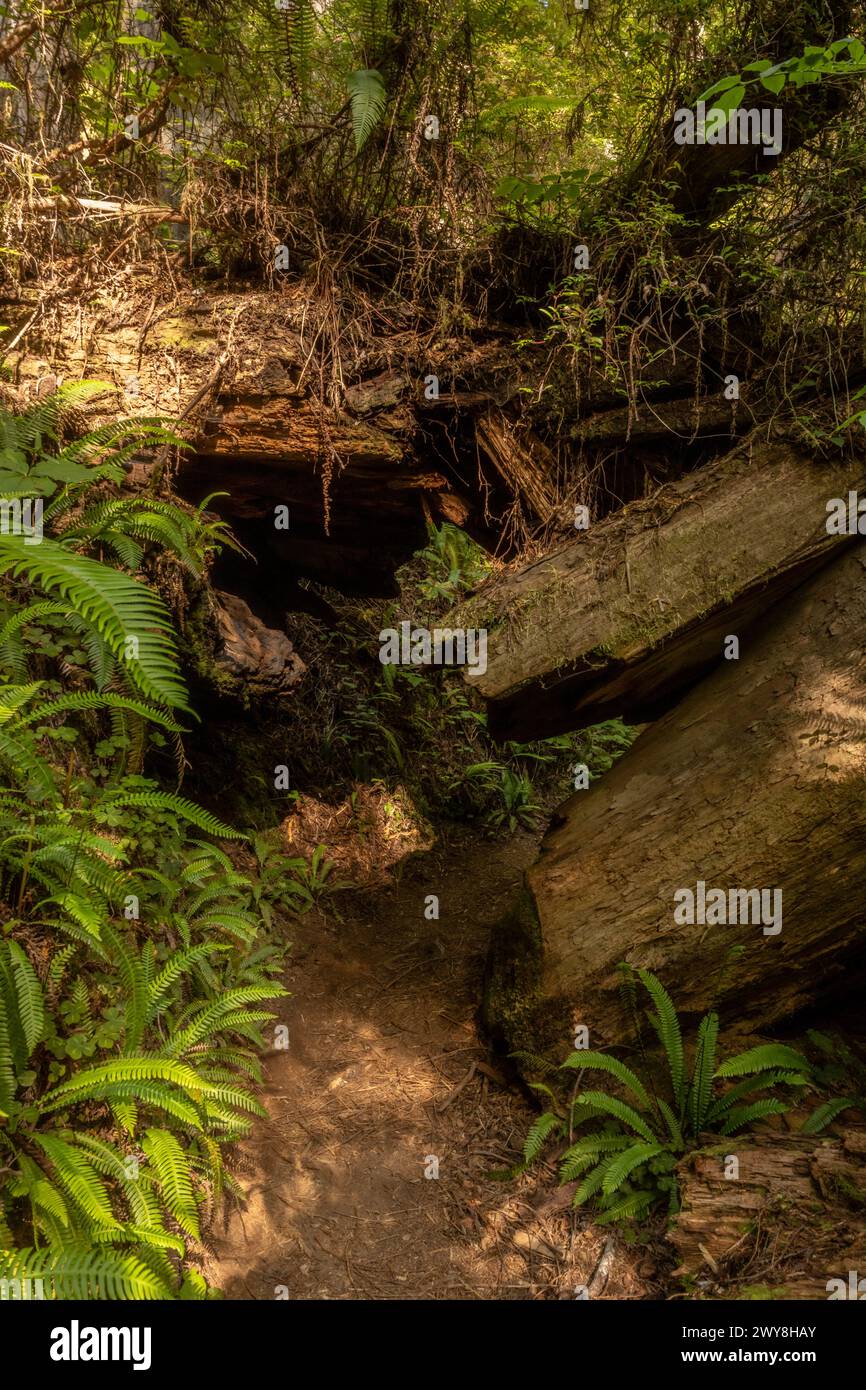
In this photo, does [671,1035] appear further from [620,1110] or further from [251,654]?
[251,654]

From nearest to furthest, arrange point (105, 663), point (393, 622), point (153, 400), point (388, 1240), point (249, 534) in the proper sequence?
point (388, 1240), point (105, 663), point (153, 400), point (249, 534), point (393, 622)

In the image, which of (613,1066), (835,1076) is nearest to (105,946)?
(613,1066)

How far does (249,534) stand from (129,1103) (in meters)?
3.70

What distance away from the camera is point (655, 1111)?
4027 millimetres

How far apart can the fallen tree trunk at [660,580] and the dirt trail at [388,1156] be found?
82.5 inches

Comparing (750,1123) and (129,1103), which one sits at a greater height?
(129,1103)

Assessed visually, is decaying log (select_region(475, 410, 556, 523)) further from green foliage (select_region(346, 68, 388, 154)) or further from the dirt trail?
the dirt trail

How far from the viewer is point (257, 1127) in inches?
159

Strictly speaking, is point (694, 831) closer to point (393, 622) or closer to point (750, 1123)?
point (750, 1123)

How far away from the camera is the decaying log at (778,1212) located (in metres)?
3.18

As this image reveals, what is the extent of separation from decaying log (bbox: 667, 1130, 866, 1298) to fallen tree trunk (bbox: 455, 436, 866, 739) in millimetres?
2437
